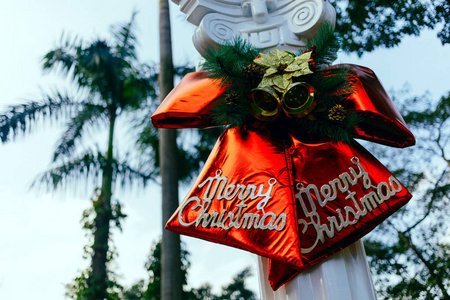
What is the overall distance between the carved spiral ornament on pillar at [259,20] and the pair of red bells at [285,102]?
484 millimetres

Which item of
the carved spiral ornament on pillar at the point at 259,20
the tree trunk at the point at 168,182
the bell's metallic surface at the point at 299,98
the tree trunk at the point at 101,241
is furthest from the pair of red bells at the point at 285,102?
the tree trunk at the point at 101,241

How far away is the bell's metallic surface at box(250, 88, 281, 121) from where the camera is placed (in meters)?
1.78

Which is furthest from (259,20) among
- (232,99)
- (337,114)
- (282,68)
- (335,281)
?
(335,281)

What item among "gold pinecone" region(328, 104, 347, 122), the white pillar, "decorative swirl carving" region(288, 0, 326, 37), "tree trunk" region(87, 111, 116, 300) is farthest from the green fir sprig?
"tree trunk" region(87, 111, 116, 300)

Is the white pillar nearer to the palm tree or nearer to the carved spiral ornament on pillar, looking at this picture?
the carved spiral ornament on pillar

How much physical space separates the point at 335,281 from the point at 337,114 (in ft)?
2.06

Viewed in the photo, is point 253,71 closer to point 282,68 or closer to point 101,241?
point 282,68

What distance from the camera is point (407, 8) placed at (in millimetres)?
4980

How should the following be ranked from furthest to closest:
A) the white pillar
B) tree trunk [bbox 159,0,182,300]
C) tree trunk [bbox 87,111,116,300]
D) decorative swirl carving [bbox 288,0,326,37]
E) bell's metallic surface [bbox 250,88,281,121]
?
1. tree trunk [bbox 87,111,116,300]
2. tree trunk [bbox 159,0,182,300]
3. decorative swirl carving [bbox 288,0,326,37]
4. bell's metallic surface [bbox 250,88,281,121]
5. the white pillar

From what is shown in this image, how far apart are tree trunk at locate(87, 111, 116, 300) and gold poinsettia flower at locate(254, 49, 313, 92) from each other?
298 inches

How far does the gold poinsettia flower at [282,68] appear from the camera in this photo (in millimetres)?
1818

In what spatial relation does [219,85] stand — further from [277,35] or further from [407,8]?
[407,8]

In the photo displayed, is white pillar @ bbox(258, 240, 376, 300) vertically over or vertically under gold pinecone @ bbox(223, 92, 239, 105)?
under

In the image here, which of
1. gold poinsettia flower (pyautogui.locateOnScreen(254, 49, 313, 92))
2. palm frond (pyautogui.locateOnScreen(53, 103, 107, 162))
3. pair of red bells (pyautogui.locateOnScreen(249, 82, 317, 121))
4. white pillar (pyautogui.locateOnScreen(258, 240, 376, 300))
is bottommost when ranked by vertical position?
white pillar (pyautogui.locateOnScreen(258, 240, 376, 300))
